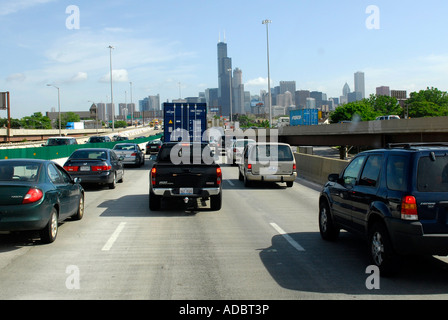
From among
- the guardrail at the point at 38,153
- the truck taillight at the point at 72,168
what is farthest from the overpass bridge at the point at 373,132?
the guardrail at the point at 38,153

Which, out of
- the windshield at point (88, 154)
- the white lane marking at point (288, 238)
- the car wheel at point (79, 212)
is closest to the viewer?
the white lane marking at point (288, 238)

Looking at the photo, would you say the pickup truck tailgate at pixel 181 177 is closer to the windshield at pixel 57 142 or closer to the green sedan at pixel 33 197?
the green sedan at pixel 33 197

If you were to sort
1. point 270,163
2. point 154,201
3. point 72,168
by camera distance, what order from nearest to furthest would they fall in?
point 154,201 → point 72,168 → point 270,163

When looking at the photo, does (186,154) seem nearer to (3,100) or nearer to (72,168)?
(72,168)

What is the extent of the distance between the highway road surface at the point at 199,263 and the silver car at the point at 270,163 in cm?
639

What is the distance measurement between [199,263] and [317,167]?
16.3 metres

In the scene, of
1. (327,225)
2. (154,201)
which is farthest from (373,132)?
(327,225)

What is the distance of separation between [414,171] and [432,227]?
0.76 meters

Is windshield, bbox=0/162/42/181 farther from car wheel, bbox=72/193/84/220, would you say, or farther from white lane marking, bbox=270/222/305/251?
white lane marking, bbox=270/222/305/251

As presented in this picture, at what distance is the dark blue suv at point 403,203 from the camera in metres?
6.56

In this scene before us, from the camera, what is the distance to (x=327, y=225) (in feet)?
31.6

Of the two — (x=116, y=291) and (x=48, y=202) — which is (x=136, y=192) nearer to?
(x=48, y=202)

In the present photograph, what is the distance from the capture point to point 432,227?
656 cm

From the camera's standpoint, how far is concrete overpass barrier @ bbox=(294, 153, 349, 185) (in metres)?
20.2
